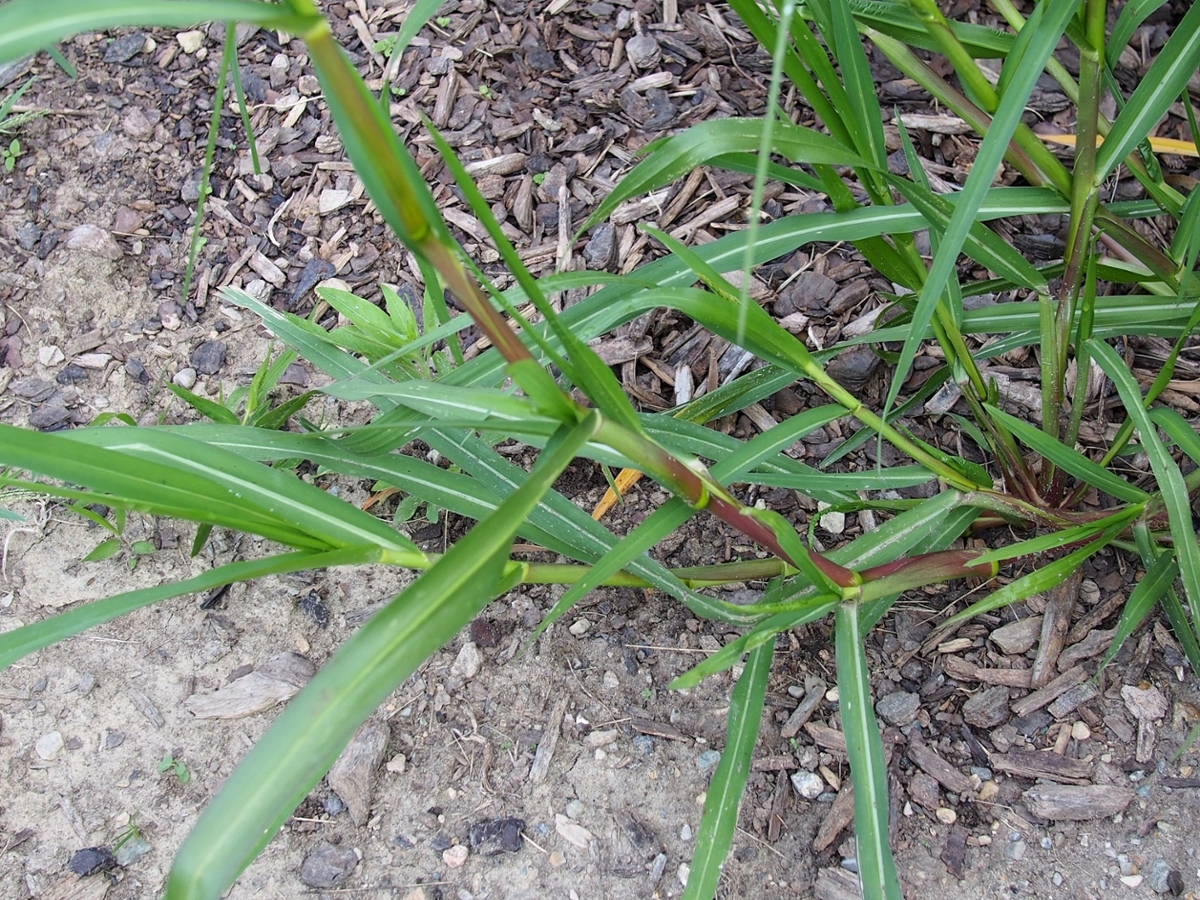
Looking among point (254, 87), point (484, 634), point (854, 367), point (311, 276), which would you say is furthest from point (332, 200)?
point (854, 367)

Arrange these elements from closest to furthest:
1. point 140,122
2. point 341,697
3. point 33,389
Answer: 1. point 341,697
2. point 33,389
3. point 140,122

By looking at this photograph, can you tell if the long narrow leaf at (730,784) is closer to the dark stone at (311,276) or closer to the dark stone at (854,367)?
the dark stone at (854,367)

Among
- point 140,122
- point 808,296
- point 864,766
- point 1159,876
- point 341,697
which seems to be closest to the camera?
point 341,697

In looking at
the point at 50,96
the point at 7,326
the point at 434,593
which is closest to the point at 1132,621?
the point at 434,593

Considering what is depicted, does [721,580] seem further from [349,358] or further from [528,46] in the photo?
[528,46]

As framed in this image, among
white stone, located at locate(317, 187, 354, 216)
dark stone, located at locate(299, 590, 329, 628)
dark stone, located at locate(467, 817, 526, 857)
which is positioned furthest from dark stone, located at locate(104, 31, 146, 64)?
dark stone, located at locate(467, 817, 526, 857)

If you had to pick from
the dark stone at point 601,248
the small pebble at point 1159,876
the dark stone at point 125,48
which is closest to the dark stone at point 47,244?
the dark stone at point 125,48

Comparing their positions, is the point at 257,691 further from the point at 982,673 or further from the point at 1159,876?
the point at 1159,876
